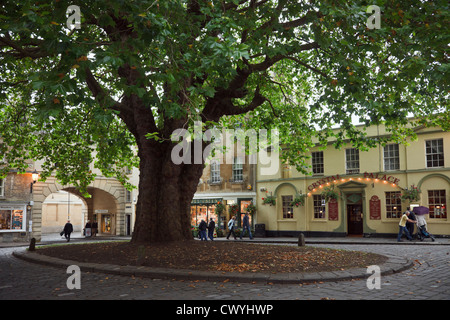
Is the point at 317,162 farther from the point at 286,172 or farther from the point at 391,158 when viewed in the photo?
the point at 391,158

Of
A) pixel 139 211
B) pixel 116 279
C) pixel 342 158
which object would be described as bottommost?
pixel 116 279

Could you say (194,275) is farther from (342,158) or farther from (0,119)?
(342,158)

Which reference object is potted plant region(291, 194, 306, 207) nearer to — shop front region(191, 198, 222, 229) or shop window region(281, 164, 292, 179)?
shop window region(281, 164, 292, 179)

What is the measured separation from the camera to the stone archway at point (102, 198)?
104 feet

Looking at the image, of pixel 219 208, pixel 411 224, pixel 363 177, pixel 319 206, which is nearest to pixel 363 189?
pixel 363 177

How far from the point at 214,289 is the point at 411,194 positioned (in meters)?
19.2

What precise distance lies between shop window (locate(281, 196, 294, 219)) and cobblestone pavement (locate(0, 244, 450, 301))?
19718 millimetres

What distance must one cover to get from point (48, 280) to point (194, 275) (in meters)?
3.36

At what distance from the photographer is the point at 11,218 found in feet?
97.8

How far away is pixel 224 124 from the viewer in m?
20.5

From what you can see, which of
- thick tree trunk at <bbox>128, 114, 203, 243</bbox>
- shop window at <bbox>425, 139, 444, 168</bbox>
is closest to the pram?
shop window at <bbox>425, 139, 444, 168</bbox>

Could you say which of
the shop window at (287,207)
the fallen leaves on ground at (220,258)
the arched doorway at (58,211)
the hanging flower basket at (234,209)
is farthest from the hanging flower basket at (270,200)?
the arched doorway at (58,211)

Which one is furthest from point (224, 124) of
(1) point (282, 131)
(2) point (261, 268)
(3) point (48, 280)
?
(3) point (48, 280)

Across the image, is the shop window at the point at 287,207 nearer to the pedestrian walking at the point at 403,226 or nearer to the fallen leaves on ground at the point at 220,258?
the pedestrian walking at the point at 403,226
